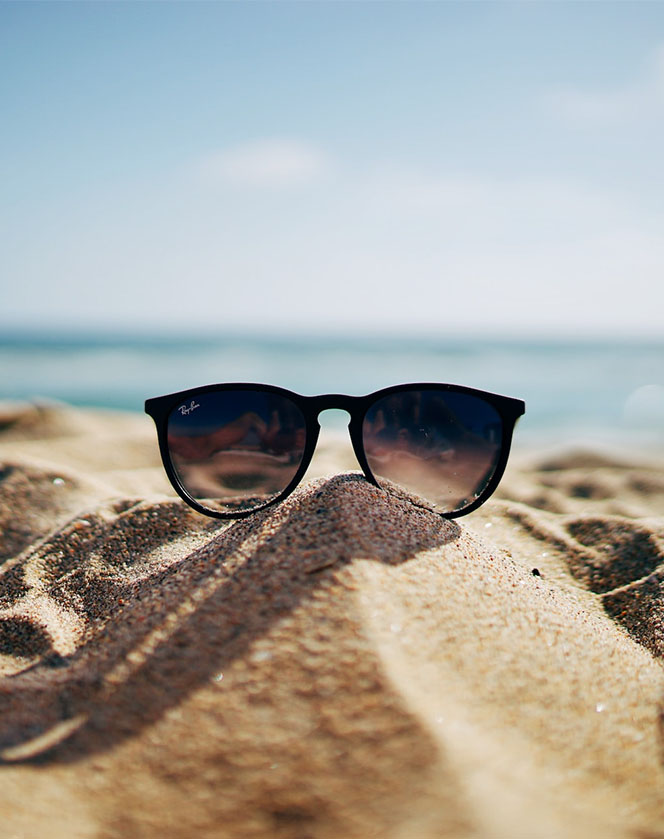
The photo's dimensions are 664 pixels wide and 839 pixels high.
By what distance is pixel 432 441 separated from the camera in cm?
188

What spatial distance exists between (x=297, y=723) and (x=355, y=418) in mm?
1008

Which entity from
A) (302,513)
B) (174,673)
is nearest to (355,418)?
(302,513)

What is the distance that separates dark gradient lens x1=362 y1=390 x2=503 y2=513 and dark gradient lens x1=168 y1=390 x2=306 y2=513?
0.84ft

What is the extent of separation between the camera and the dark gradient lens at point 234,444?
1.85 metres

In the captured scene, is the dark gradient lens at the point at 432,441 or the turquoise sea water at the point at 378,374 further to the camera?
the turquoise sea water at the point at 378,374

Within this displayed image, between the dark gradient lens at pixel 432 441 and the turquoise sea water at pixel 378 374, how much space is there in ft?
16.7

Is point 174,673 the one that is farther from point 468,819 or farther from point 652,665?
point 652,665

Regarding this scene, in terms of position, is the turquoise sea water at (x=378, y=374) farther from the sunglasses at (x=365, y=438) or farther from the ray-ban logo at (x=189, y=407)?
the ray-ban logo at (x=189, y=407)

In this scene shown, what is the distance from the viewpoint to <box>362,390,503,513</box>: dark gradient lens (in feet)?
6.07

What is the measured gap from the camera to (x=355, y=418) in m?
1.85

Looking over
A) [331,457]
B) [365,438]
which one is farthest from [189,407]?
[331,457]

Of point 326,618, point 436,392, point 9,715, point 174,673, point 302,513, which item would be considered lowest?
point 9,715

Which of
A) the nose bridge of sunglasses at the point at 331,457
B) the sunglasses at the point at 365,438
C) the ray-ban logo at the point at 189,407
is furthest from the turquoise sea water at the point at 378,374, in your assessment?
the ray-ban logo at the point at 189,407

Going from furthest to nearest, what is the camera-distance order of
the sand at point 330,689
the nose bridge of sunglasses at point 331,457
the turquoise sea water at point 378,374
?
the turquoise sea water at point 378,374, the nose bridge of sunglasses at point 331,457, the sand at point 330,689
